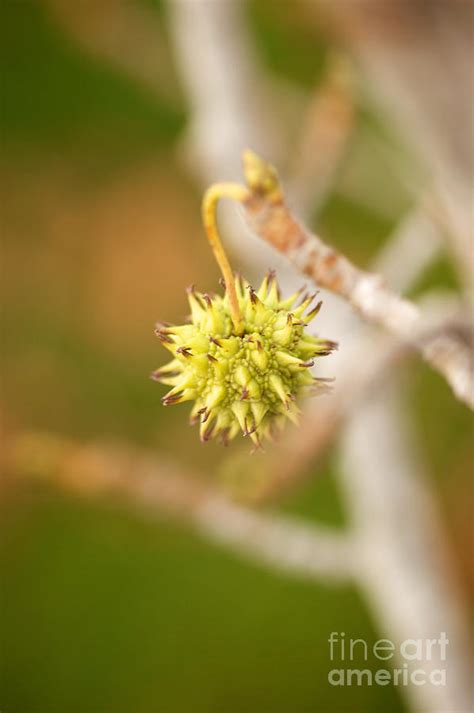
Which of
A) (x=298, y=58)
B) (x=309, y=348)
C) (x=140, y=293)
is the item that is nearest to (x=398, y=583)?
(x=309, y=348)

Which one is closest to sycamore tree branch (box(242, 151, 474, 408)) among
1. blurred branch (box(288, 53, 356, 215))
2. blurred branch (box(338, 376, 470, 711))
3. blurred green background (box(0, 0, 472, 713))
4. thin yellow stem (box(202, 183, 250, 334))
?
thin yellow stem (box(202, 183, 250, 334))

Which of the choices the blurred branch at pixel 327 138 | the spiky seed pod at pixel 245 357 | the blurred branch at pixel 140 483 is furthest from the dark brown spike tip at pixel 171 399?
the blurred branch at pixel 327 138

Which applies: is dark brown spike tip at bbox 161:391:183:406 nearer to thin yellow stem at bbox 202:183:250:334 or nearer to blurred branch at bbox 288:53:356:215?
thin yellow stem at bbox 202:183:250:334

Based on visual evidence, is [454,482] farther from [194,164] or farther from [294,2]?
[294,2]

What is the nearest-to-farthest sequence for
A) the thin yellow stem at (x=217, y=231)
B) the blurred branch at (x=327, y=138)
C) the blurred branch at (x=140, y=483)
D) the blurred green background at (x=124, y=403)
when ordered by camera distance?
the thin yellow stem at (x=217, y=231) < the blurred branch at (x=140, y=483) < the blurred branch at (x=327, y=138) < the blurred green background at (x=124, y=403)

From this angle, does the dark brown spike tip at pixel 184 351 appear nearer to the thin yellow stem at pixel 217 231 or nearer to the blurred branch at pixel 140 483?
the thin yellow stem at pixel 217 231

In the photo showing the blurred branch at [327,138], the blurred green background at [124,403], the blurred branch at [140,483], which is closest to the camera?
the blurred branch at [140,483]

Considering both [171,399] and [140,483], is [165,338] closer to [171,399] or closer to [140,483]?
[171,399]

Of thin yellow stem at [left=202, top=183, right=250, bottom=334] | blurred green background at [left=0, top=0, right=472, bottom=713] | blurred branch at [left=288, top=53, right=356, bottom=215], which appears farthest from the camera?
blurred green background at [left=0, top=0, right=472, bottom=713]
